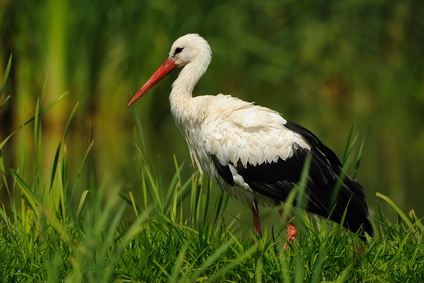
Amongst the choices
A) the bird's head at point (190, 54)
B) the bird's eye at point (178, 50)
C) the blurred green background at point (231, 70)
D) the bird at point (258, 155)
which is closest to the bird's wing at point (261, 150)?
the bird at point (258, 155)

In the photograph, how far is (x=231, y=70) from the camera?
13.5 metres

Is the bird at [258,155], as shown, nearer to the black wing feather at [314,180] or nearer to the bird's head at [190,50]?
the black wing feather at [314,180]

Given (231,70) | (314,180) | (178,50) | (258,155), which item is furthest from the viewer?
(231,70)

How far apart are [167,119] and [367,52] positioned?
305cm

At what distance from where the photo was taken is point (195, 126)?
5277mm

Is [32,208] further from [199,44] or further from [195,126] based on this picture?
[199,44]

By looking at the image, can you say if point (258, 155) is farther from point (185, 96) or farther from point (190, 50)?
point (190, 50)

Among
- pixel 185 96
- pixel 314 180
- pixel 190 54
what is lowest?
pixel 314 180

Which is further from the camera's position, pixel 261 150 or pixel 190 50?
pixel 190 50

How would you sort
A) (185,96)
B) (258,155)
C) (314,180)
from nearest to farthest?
(314,180) → (258,155) → (185,96)

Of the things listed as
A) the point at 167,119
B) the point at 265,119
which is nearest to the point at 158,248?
the point at 265,119

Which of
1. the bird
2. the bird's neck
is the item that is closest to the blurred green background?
the bird's neck

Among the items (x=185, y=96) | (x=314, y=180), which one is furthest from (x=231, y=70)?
(x=314, y=180)

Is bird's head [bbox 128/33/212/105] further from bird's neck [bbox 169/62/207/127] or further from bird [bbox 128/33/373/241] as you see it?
bird [bbox 128/33/373/241]
